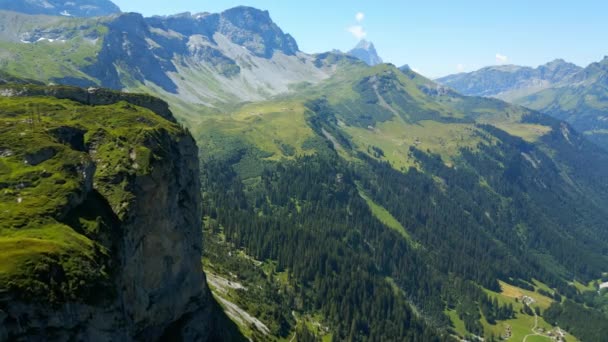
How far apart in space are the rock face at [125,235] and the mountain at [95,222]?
0.53 ft

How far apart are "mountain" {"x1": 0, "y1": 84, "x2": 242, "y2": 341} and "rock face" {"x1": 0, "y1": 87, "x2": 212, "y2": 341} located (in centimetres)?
16

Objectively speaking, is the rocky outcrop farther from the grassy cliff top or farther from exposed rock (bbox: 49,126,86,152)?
exposed rock (bbox: 49,126,86,152)

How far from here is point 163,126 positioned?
339ft

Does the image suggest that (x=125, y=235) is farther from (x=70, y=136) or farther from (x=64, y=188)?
(x=70, y=136)

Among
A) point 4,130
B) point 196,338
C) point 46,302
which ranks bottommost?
point 196,338

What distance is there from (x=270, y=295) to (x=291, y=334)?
81.5 feet

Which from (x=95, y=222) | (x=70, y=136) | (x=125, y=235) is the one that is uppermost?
(x=70, y=136)

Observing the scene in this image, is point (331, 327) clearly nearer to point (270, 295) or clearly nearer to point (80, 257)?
point (270, 295)

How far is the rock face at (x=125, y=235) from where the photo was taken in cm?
5550

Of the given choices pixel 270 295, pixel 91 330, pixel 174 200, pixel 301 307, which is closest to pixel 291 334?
pixel 270 295

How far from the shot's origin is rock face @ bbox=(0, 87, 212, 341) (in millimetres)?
55503

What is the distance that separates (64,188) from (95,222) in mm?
6596

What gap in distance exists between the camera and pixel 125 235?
7606cm

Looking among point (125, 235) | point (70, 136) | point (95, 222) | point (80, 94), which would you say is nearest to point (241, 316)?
point (125, 235)
